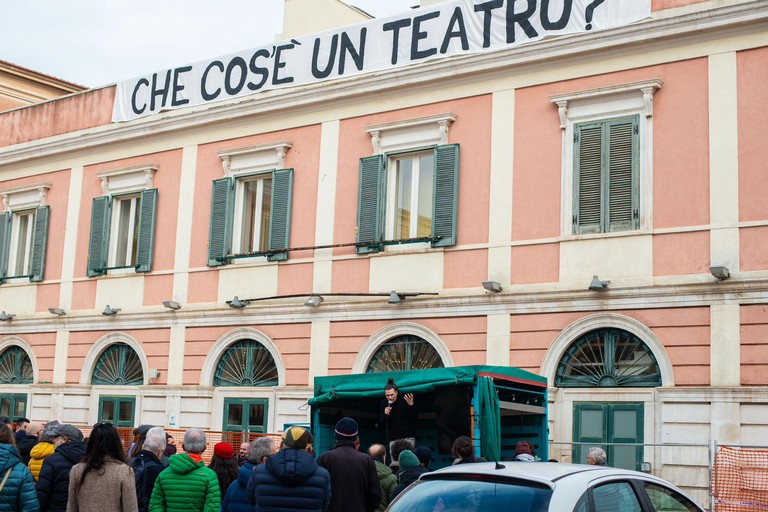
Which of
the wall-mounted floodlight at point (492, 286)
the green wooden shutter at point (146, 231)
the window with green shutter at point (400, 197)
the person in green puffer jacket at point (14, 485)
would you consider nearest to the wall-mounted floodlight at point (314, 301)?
the window with green shutter at point (400, 197)

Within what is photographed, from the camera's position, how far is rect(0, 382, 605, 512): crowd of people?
25.7 ft

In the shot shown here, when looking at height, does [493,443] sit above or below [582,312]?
below

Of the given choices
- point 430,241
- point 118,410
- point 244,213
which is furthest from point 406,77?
point 118,410

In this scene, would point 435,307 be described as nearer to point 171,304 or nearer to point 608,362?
point 608,362

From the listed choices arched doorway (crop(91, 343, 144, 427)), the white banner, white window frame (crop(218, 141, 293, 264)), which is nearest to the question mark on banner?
the white banner

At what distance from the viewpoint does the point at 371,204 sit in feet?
62.0

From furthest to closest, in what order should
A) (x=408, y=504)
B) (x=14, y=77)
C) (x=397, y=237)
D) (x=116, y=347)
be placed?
(x=14, y=77), (x=116, y=347), (x=397, y=237), (x=408, y=504)

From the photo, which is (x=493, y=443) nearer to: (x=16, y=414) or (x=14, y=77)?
(x=16, y=414)

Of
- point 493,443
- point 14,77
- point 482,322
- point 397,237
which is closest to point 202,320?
point 397,237

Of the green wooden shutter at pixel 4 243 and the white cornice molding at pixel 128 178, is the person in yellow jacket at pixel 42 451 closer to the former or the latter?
the white cornice molding at pixel 128 178

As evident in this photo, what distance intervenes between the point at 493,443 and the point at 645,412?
396cm

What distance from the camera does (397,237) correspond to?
1877 centimetres

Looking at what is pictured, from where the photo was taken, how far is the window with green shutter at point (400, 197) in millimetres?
18234

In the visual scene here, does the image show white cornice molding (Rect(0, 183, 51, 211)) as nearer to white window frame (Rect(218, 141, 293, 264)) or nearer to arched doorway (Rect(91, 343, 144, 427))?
arched doorway (Rect(91, 343, 144, 427))
